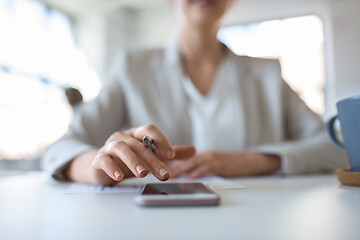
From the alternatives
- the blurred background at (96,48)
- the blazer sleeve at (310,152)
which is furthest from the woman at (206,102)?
the blurred background at (96,48)

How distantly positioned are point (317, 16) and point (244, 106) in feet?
12.2

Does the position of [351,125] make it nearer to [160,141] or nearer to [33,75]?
[160,141]

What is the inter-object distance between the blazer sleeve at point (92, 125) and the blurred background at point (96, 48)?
9.02 ft

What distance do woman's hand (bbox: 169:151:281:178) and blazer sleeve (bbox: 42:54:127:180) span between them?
15cm

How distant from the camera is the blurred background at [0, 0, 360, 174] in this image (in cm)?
341

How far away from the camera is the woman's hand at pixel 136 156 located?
11.4 inches

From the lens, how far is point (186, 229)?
163mm

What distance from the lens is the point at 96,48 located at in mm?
4512

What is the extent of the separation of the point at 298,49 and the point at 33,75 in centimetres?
338

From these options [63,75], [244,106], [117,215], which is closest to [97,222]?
[117,215]

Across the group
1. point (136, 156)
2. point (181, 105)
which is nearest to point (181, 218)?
point (136, 156)

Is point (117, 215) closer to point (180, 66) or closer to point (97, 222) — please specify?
point (97, 222)

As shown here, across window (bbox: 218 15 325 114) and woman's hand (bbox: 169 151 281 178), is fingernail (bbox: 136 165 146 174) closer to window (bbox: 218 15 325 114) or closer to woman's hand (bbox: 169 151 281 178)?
woman's hand (bbox: 169 151 281 178)

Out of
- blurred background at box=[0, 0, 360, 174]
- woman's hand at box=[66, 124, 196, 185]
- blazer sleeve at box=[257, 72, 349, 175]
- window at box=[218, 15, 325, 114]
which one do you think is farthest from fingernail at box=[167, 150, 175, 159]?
window at box=[218, 15, 325, 114]
